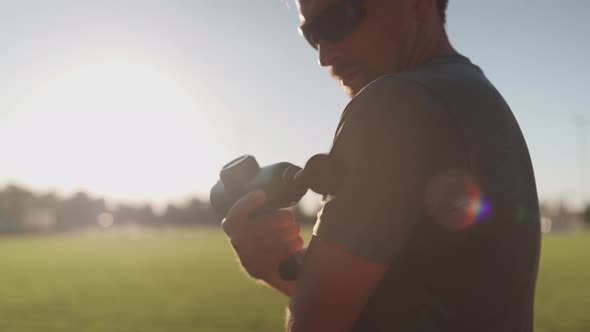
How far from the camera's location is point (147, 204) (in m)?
144

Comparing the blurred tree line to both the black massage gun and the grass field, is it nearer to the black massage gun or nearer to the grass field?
the grass field

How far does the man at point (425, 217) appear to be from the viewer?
3.89 ft

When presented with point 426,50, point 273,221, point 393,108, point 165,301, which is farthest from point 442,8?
point 165,301

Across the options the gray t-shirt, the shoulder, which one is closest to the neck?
the gray t-shirt

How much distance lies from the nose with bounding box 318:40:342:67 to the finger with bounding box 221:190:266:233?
0.45 metres

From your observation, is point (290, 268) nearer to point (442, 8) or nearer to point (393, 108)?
→ point (393, 108)

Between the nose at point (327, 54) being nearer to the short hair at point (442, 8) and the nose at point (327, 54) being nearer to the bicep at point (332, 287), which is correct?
the short hair at point (442, 8)

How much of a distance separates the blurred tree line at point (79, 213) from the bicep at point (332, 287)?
323ft

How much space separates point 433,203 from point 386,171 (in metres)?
0.13

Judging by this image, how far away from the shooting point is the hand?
1485 mm

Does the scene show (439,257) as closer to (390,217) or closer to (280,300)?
(390,217)

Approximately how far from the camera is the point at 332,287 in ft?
4.00

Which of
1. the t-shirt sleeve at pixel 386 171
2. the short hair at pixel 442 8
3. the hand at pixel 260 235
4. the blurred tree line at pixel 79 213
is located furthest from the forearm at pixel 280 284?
the blurred tree line at pixel 79 213

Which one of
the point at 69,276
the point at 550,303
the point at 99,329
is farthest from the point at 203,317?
the point at 69,276
